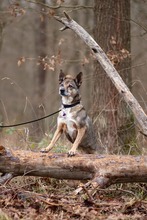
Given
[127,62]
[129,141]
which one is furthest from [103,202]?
[127,62]

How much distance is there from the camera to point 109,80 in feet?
35.7

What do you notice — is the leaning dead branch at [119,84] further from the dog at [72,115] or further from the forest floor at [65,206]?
the forest floor at [65,206]

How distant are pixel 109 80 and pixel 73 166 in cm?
405

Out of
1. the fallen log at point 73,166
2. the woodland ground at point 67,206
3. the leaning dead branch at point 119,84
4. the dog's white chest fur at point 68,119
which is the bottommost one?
the woodland ground at point 67,206

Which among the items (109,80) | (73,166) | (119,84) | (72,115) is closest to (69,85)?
(72,115)

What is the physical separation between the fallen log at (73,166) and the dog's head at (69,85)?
1036 mm

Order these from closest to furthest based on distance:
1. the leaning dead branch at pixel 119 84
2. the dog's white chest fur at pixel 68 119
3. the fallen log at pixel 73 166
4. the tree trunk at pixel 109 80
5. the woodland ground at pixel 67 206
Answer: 1. the woodland ground at pixel 67 206
2. the fallen log at pixel 73 166
3. the leaning dead branch at pixel 119 84
4. the dog's white chest fur at pixel 68 119
5. the tree trunk at pixel 109 80

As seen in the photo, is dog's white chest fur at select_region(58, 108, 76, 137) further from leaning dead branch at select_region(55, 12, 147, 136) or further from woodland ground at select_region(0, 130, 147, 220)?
woodland ground at select_region(0, 130, 147, 220)

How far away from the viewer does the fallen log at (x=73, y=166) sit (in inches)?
277

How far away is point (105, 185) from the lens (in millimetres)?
6953

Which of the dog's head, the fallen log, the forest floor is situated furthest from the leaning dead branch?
the forest floor

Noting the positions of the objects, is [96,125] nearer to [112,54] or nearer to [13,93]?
[112,54]

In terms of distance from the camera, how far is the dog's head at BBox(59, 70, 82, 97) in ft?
25.6

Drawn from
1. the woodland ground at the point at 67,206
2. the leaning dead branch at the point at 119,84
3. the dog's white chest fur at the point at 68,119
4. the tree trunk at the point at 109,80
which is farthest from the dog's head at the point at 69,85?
the tree trunk at the point at 109,80
